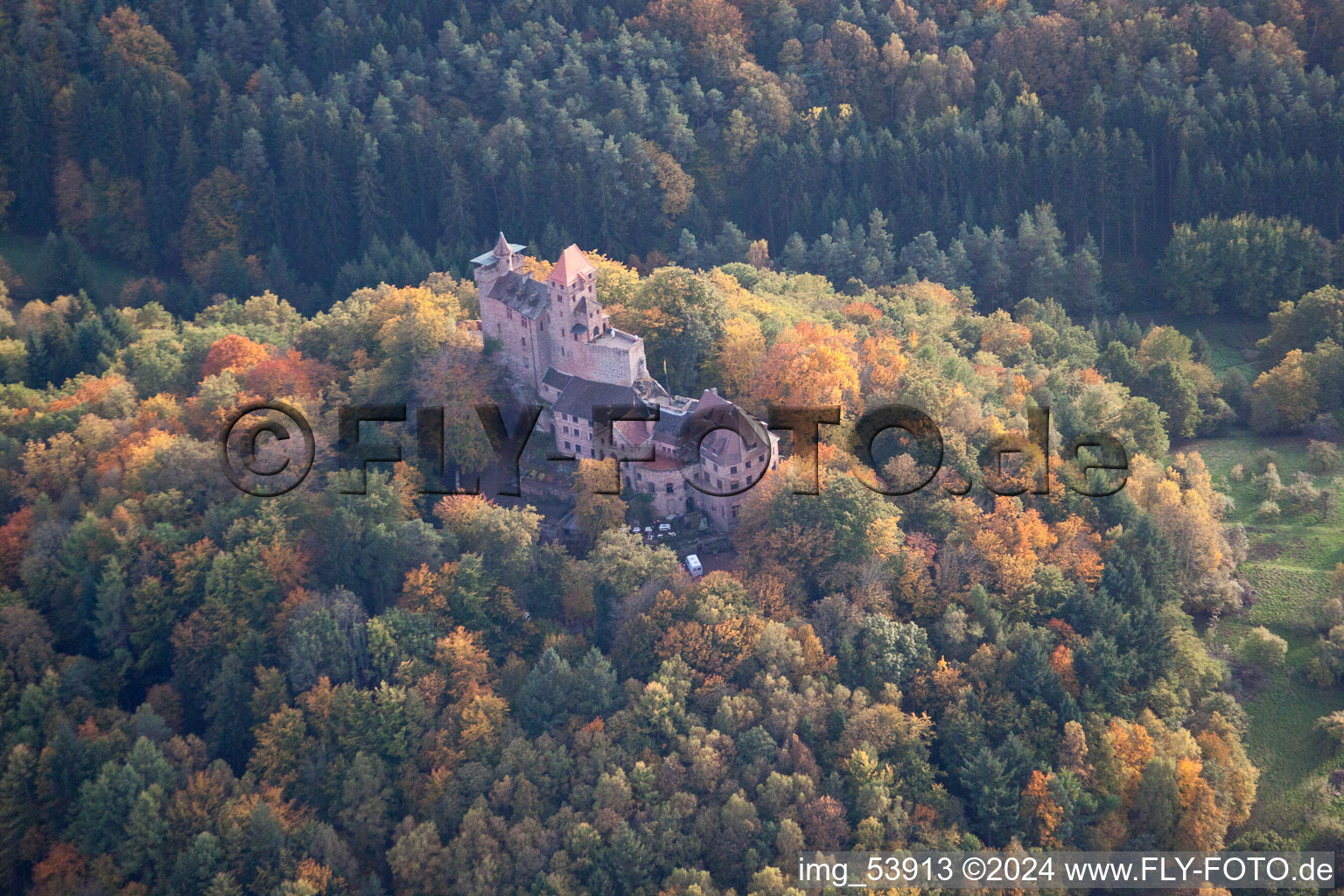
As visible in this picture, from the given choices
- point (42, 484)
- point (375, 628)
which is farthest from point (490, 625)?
point (42, 484)

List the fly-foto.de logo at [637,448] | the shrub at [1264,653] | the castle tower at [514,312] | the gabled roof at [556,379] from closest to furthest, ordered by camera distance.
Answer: the fly-foto.de logo at [637,448] → the shrub at [1264,653] → the gabled roof at [556,379] → the castle tower at [514,312]

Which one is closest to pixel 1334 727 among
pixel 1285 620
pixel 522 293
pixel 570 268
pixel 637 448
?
pixel 1285 620

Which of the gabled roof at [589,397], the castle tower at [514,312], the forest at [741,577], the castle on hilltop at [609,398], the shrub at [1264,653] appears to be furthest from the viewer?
the castle tower at [514,312]

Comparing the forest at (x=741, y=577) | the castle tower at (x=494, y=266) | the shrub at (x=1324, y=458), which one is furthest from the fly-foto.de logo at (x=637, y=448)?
the shrub at (x=1324, y=458)

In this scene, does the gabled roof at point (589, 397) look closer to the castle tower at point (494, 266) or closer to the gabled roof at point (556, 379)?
the gabled roof at point (556, 379)

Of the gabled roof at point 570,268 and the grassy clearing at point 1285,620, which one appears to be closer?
the grassy clearing at point 1285,620

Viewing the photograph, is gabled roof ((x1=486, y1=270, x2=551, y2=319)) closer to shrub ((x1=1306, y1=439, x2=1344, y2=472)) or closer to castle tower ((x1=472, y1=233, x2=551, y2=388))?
castle tower ((x1=472, y1=233, x2=551, y2=388))
